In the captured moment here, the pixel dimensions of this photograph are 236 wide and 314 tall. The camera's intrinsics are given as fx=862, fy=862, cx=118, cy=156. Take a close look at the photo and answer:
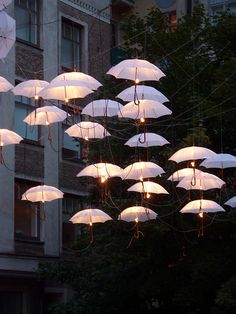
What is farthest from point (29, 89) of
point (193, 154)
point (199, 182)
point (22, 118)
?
point (22, 118)

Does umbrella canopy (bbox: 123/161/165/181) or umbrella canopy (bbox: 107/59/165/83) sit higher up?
umbrella canopy (bbox: 107/59/165/83)

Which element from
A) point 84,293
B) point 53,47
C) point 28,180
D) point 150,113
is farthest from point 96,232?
point 150,113

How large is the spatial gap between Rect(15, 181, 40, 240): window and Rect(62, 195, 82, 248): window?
1480 millimetres

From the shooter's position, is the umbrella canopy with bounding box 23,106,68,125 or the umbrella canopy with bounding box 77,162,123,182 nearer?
the umbrella canopy with bounding box 23,106,68,125

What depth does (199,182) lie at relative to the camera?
17703mm

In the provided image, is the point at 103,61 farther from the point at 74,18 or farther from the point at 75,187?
the point at 75,187

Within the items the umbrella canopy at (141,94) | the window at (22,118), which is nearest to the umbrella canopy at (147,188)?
the umbrella canopy at (141,94)

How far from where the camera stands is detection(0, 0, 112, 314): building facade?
90.1 ft

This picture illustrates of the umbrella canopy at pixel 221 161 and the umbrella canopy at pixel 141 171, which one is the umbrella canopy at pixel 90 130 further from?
the umbrella canopy at pixel 221 161

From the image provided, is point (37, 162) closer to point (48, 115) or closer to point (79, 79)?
point (48, 115)

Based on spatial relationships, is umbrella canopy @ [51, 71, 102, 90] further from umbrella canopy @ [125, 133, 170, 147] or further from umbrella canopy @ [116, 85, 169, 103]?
umbrella canopy @ [125, 133, 170, 147]

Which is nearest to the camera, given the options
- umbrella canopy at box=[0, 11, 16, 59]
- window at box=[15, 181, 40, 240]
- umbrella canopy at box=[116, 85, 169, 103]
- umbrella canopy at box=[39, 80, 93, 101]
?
umbrella canopy at box=[0, 11, 16, 59]

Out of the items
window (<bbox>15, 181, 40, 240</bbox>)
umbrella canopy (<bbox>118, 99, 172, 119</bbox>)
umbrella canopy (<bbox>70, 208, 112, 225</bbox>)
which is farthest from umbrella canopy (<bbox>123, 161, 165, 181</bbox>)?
window (<bbox>15, 181, 40, 240</bbox>)

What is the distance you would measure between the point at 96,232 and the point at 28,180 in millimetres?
4022
